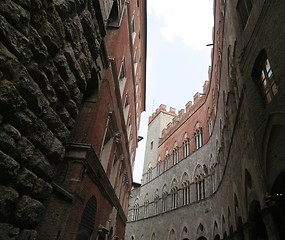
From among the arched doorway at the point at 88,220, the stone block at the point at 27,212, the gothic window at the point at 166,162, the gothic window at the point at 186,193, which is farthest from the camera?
the gothic window at the point at 166,162

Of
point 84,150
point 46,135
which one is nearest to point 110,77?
point 84,150

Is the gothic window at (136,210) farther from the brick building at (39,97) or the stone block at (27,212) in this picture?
the stone block at (27,212)

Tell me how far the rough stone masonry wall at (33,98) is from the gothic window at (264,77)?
168 inches

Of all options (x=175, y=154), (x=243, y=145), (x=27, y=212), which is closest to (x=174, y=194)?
(x=175, y=154)

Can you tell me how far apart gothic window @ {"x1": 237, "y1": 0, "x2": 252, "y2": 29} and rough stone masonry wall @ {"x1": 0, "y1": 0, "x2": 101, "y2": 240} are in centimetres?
539

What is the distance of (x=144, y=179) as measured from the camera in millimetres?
28828

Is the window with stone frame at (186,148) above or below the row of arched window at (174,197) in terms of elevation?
above

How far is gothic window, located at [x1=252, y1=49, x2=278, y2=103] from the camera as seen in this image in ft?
16.5

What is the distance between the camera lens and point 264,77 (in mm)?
5527

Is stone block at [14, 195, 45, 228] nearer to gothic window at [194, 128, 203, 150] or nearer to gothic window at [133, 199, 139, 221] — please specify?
gothic window at [194, 128, 203, 150]

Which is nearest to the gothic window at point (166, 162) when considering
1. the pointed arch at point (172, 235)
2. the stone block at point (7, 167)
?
the pointed arch at point (172, 235)

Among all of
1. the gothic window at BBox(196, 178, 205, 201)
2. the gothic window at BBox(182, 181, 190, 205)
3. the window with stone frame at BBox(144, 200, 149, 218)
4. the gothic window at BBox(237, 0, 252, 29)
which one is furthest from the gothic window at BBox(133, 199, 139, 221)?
the gothic window at BBox(237, 0, 252, 29)

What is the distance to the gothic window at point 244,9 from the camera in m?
6.41

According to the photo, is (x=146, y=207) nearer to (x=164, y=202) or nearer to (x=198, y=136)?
(x=164, y=202)
